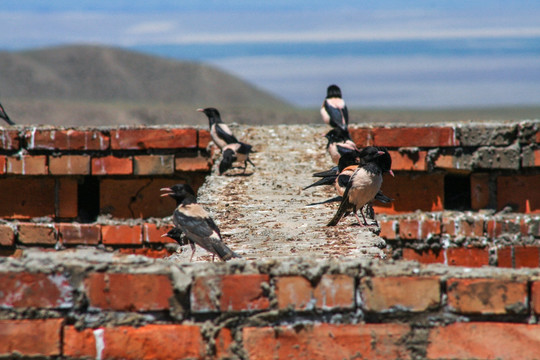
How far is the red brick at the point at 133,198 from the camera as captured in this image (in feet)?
18.6

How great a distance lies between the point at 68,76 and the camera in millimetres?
43719

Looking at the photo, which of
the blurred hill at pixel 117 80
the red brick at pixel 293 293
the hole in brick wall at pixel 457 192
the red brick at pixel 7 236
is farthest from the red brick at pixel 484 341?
the blurred hill at pixel 117 80

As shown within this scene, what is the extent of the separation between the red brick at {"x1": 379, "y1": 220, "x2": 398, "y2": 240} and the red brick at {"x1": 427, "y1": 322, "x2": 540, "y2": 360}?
2666mm

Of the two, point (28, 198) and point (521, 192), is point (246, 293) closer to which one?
point (521, 192)

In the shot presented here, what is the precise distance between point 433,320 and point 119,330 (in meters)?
1.10

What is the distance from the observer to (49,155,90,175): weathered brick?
556 centimetres

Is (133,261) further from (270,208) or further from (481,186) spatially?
(481,186)

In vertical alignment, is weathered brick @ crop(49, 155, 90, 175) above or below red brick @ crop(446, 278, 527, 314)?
above

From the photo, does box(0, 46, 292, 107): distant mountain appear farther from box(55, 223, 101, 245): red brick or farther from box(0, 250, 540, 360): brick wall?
box(0, 250, 540, 360): brick wall


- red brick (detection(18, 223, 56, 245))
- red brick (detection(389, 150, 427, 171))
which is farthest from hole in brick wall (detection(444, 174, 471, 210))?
red brick (detection(18, 223, 56, 245))

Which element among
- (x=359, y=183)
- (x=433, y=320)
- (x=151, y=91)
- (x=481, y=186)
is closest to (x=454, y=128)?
(x=481, y=186)

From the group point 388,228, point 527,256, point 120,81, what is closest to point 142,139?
point 388,228

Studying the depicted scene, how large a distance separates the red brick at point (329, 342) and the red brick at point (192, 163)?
10.4 feet

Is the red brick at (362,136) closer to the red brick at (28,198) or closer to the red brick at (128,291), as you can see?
the red brick at (28,198)
